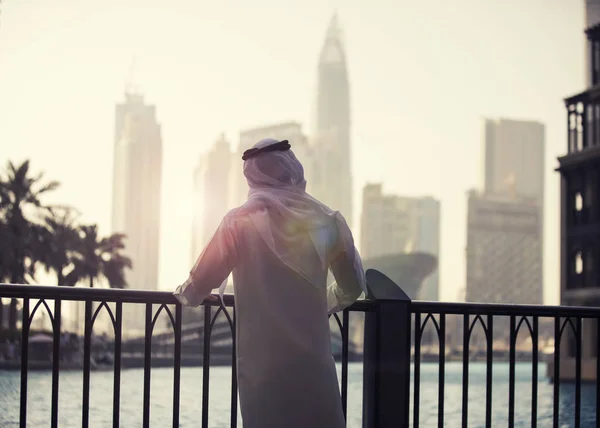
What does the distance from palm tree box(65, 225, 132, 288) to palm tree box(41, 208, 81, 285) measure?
0.43 m

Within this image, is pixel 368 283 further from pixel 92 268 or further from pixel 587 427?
pixel 92 268

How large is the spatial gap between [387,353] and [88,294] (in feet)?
5.35

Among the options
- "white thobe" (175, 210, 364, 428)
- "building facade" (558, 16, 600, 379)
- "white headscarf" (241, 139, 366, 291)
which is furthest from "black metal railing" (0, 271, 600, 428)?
"building facade" (558, 16, 600, 379)

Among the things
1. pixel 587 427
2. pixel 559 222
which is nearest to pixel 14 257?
pixel 559 222

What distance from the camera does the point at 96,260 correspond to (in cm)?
5878

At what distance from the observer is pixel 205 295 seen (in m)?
4.00

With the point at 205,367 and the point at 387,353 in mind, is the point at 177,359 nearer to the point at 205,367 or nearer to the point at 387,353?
the point at 205,367

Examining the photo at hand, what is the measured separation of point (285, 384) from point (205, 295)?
0.52m

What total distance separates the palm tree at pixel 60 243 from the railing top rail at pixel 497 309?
151ft

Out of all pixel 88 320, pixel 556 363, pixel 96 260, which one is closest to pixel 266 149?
pixel 88 320

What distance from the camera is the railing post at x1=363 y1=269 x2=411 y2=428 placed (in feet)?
16.2

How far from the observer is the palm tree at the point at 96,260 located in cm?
5722

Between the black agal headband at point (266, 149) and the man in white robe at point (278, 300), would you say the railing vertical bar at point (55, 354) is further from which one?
the black agal headband at point (266, 149)

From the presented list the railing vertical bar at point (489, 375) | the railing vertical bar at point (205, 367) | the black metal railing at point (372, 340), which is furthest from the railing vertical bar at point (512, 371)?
the railing vertical bar at point (205, 367)
